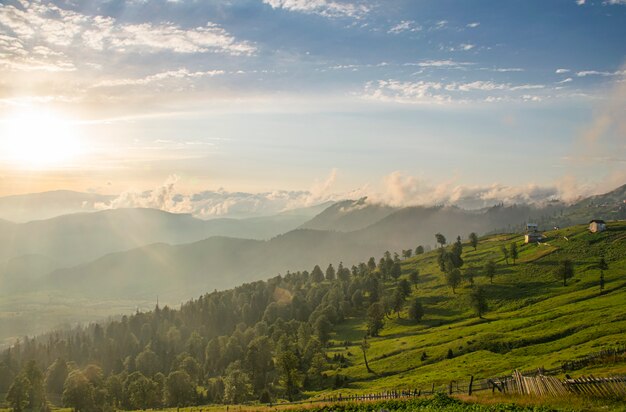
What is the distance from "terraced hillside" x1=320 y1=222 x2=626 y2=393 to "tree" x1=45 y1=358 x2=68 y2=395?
106258 mm

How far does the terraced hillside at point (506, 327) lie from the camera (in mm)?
86562

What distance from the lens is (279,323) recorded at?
193m

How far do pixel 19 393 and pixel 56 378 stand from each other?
51.9 m

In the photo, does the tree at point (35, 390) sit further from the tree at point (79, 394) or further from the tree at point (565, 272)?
the tree at point (565, 272)

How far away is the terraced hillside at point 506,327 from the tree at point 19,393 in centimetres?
8827

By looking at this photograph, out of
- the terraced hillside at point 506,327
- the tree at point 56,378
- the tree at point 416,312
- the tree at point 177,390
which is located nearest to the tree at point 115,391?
the tree at point 177,390

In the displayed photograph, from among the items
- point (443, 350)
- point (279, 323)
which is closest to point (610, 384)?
point (443, 350)

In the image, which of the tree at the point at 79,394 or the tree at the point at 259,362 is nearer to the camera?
the tree at the point at 79,394

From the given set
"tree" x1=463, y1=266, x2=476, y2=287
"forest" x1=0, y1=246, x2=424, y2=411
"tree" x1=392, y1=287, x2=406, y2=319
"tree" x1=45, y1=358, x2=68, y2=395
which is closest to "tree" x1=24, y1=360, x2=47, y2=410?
"forest" x1=0, y1=246, x2=424, y2=411

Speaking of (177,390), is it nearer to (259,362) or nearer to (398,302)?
(259,362)

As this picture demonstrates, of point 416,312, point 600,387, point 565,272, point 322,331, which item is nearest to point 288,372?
point 322,331

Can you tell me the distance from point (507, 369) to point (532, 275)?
10927 cm

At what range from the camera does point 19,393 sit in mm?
121562

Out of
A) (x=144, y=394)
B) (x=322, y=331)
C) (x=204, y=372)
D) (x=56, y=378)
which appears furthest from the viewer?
(x=56, y=378)
